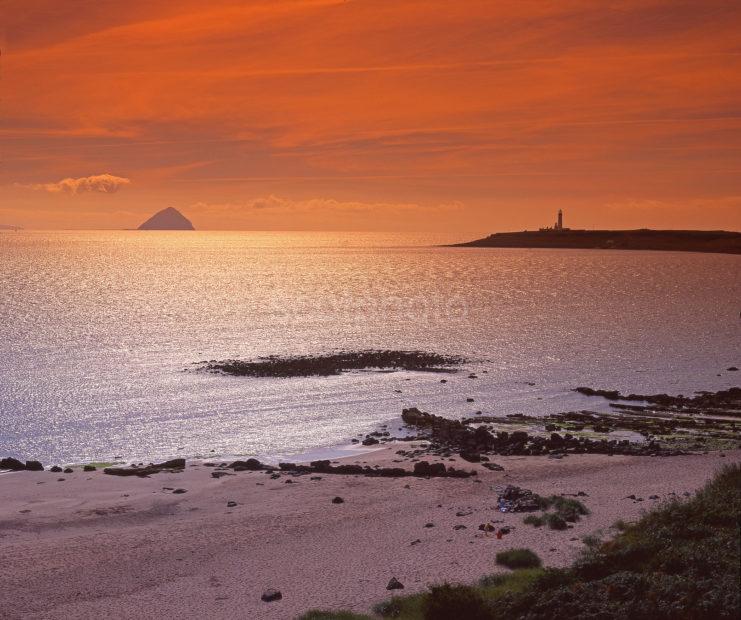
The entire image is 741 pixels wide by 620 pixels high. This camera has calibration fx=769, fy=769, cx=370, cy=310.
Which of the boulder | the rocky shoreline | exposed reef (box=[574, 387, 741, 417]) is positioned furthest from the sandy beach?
exposed reef (box=[574, 387, 741, 417])

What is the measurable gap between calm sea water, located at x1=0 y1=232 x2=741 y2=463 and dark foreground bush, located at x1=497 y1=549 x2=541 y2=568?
62.2 ft

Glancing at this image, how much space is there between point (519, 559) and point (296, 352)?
163ft

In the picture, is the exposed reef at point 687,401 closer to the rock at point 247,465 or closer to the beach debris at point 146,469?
the rock at point 247,465

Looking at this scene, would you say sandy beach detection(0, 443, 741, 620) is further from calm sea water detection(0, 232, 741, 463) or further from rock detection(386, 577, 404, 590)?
calm sea water detection(0, 232, 741, 463)

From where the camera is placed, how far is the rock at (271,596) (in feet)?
63.2

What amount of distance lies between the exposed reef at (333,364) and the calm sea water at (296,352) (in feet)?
6.96

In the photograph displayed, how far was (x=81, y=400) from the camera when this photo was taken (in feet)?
162

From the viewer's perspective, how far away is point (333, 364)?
6269cm

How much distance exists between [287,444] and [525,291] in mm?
107132

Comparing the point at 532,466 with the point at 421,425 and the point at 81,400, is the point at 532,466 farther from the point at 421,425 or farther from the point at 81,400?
the point at 81,400

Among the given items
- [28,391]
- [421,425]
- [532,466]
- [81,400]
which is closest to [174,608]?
[532,466]

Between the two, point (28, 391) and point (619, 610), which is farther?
point (28, 391)

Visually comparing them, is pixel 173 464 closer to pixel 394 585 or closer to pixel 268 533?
pixel 268 533

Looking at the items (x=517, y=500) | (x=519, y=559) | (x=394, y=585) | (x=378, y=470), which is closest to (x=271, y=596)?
(x=394, y=585)
